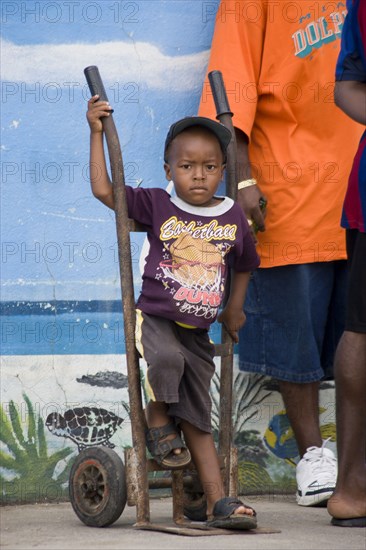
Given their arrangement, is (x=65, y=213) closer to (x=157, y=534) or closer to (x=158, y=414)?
(x=158, y=414)

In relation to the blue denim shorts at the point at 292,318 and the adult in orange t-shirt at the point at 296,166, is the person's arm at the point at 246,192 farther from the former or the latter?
the blue denim shorts at the point at 292,318

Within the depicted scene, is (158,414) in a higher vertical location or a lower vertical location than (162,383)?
lower

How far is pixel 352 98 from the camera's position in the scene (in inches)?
169

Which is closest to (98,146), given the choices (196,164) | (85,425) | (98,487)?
(196,164)

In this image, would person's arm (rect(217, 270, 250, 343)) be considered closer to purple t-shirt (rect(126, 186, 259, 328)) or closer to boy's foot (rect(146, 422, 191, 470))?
purple t-shirt (rect(126, 186, 259, 328))

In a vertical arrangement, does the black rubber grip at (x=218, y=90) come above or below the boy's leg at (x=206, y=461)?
above

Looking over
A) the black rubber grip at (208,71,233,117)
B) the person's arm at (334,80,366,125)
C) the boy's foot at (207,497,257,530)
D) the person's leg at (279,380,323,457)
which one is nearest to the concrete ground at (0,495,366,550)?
the boy's foot at (207,497,257,530)

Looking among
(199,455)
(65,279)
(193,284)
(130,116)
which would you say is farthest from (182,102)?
(199,455)

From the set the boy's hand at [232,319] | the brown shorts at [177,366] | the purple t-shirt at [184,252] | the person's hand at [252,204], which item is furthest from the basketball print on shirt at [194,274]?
the person's hand at [252,204]

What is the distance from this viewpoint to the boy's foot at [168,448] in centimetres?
402

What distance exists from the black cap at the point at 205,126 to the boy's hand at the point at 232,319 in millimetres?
603

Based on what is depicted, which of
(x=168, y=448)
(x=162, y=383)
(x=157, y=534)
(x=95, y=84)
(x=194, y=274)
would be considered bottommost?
(x=157, y=534)

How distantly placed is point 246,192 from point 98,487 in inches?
56.0

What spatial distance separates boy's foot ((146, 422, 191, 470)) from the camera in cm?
402
